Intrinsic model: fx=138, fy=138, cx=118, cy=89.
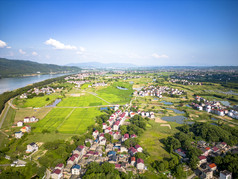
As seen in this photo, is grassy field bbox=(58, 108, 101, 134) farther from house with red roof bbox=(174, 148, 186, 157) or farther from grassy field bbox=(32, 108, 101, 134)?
house with red roof bbox=(174, 148, 186, 157)

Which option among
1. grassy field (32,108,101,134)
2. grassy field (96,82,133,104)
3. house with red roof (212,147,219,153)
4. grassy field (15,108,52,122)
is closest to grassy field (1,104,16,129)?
grassy field (15,108,52,122)

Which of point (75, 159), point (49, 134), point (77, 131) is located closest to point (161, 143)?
point (75, 159)

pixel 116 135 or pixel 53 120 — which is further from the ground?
pixel 116 135

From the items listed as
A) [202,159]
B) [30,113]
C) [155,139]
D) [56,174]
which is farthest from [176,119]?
[30,113]

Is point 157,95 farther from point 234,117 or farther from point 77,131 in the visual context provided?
point 77,131

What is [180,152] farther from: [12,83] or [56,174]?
[12,83]

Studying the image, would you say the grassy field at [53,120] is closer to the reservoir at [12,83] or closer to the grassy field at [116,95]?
the grassy field at [116,95]

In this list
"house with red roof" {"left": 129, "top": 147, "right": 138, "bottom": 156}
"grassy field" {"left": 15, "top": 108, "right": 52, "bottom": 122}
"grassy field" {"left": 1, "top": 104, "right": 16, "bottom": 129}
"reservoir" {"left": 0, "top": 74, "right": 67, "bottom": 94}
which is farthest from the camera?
"reservoir" {"left": 0, "top": 74, "right": 67, "bottom": 94}
